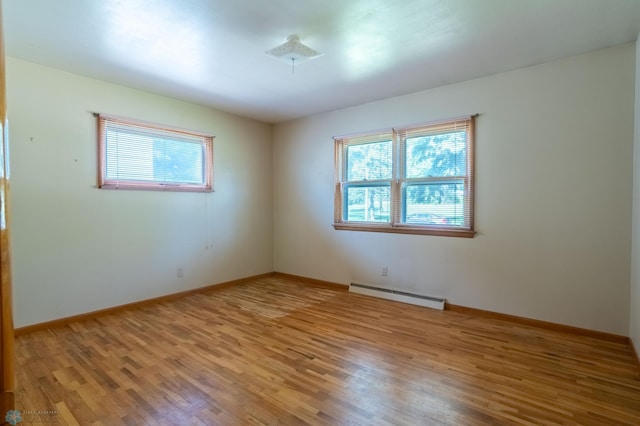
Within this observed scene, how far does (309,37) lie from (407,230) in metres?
2.54

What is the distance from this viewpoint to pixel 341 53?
2.94 meters

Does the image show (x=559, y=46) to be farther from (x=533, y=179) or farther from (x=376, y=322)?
(x=376, y=322)

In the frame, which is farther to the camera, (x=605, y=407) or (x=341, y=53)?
(x=341, y=53)

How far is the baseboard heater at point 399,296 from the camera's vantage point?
3861 mm

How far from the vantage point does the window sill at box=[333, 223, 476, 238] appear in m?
3.70

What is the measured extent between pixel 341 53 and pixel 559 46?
194cm

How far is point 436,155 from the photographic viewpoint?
3926 mm

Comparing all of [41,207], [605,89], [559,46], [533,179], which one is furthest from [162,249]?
[605,89]

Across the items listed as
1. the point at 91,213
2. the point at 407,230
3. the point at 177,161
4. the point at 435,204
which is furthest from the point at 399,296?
the point at 91,213

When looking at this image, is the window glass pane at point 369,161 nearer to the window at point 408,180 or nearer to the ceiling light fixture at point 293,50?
the window at point 408,180

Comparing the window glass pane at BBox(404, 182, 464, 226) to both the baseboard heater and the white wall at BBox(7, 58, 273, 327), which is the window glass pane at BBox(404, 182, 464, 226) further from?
the white wall at BBox(7, 58, 273, 327)

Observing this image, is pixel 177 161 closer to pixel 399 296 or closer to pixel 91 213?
pixel 91 213

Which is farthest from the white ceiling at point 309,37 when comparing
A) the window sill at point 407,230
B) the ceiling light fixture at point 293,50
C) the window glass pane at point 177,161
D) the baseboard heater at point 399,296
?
the baseboard heater at point 399,296

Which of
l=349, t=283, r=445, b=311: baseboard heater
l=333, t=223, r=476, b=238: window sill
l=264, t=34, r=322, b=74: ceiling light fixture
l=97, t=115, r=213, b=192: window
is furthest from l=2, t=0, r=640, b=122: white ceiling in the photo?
l=349, t=283, r=445, b=311: baseboard heater
